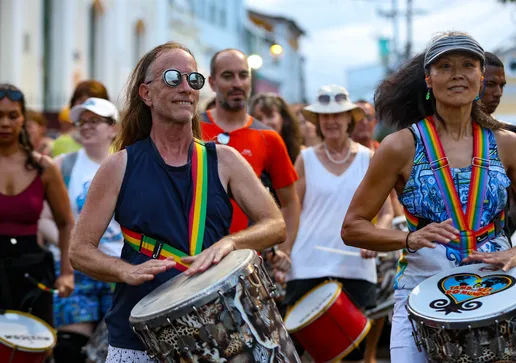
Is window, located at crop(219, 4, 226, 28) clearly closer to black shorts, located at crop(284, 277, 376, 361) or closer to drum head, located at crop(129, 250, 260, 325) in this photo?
black shorts, located at crop(284, 277, 376, 361)

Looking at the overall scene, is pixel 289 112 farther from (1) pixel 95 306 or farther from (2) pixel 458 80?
(2) pixel 458 80

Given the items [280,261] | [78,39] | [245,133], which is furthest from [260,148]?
[78,39]

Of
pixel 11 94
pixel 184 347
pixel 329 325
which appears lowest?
pixel 329 325

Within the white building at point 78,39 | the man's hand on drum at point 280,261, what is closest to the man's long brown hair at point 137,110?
the man's hand on drum at point 280,261

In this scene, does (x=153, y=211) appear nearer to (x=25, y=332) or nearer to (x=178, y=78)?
(x=178, y=78)

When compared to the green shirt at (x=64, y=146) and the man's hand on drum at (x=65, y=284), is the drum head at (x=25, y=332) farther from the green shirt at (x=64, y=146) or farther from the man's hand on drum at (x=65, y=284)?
the green shirt at (x=64, y=146)

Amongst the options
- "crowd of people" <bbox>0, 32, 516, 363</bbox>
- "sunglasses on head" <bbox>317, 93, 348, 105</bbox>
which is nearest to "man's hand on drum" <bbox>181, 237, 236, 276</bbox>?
"crowd of people" <bbox>0, 32, 516, 363</bbox>

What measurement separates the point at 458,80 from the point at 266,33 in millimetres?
71708

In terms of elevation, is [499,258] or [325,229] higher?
[499,258]

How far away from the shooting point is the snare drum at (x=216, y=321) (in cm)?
348

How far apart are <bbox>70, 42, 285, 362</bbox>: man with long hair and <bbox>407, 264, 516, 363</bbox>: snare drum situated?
0.70m

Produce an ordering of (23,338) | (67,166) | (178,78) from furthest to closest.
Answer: (67,166) → (23,338) → (178,78)

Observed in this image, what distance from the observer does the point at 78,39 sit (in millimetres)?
31953

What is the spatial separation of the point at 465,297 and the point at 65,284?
336cm
